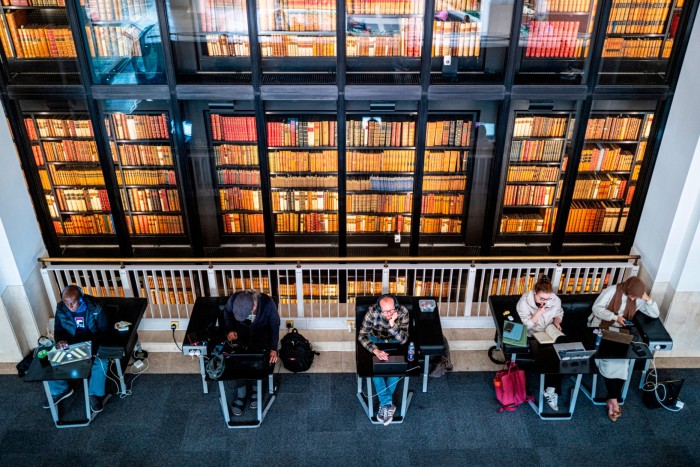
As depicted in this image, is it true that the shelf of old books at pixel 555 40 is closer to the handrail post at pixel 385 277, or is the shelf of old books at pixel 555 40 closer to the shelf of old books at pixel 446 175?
the shelf of old books at pixel 446 175

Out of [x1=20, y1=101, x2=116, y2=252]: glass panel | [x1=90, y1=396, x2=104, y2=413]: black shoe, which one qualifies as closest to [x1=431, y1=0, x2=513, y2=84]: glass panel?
[x1=20, y1=101, x2=116, y2=252]: glass panel

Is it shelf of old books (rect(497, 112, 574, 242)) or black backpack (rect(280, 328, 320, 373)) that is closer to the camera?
black backpack (rect(280, 328, 320, 373))

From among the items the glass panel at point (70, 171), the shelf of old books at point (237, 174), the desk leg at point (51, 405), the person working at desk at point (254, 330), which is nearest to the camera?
the desk leg at point (51, 405)

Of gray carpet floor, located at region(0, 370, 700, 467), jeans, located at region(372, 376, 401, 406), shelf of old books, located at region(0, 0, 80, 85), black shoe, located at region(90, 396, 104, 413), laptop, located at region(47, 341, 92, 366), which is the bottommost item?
gray carpet floor, located at region(0, 370, 700, 467)

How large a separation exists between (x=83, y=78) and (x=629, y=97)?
503 centimetres

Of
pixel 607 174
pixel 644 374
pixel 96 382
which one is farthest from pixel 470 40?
pixel 96 382

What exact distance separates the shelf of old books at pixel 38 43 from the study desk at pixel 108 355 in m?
2.13

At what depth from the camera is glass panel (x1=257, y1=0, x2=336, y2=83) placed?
5.29m

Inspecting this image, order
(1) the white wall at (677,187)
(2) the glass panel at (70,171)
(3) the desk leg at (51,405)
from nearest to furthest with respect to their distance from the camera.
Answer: (3) the desk leg at (51,405), (1) the white wall at (677,187), (2) the glass panel at (70,171)

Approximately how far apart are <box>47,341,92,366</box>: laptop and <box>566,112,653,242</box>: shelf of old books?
484 cm

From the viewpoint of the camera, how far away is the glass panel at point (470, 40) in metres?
5.27

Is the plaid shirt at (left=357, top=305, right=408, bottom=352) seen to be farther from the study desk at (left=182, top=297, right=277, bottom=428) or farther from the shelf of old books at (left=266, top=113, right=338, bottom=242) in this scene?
the shelf of old books at (left=266, top=113, right=338, bottom=242)

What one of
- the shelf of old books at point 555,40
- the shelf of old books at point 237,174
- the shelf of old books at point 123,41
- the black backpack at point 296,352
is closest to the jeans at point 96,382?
the black backpack at point 296,352

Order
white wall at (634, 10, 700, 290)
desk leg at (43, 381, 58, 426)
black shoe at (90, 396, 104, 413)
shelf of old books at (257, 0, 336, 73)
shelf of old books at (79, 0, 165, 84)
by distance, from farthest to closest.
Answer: shelf of old books at (257, 0, 336, 73) → shelf of old books at (79, 0, 165, 84) → white wall at (634, 10, 700, 290) → black shoe at (90, 396, 104, 413) → desk leg at (43, 381, 58, 426)
